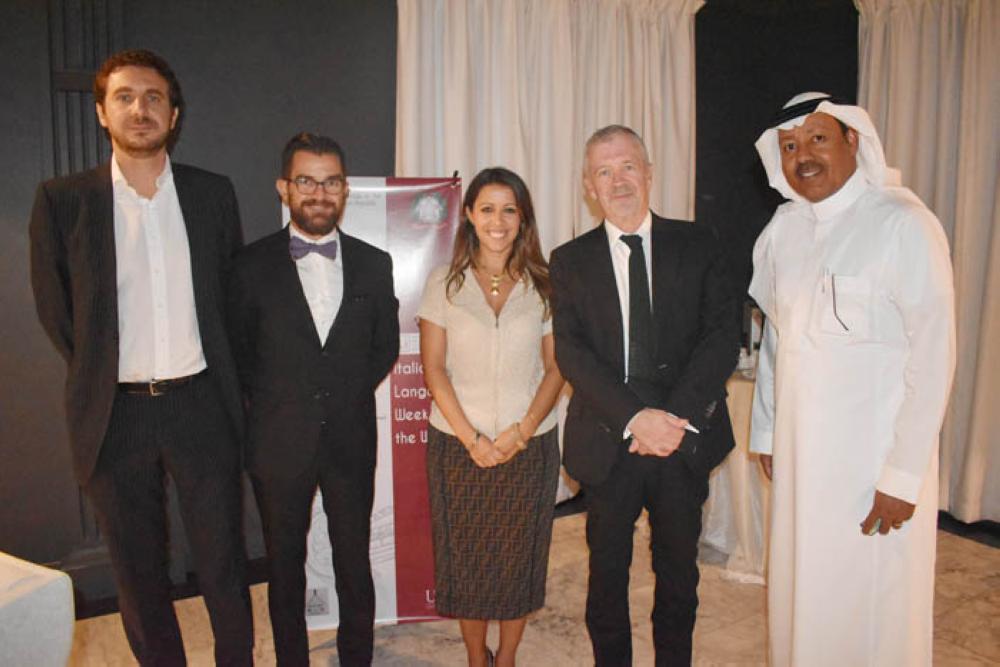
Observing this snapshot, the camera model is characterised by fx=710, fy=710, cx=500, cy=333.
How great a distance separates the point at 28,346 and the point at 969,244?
522 centimetres

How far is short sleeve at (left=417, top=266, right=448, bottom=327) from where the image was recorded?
2.55 metres

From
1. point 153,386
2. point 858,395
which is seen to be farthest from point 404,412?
point 858,395

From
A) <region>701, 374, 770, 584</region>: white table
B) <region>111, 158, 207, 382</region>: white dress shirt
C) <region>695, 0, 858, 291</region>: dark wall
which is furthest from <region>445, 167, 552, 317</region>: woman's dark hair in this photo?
<region>695, 0, 858, 291</region>: dark wall

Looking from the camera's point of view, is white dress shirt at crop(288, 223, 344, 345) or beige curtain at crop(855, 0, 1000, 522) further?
beige curtain at crop(855, 0, 1000, 522)

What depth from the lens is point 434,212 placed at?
10.6ft

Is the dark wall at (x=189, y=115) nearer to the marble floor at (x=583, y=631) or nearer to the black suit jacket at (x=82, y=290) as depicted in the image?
the marble floor at (x=583, y=631)

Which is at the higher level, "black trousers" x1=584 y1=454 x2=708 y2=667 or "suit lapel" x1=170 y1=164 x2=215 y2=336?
"suit lapel" x1=170 y1=164 x2=215 y2=336

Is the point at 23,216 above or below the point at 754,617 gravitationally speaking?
above

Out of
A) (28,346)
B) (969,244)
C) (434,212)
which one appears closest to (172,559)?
(28,346)

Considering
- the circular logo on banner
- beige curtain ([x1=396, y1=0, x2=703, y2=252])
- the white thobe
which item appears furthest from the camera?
beige curtain ([x1=396, y1=0, x2=703, y2=252])

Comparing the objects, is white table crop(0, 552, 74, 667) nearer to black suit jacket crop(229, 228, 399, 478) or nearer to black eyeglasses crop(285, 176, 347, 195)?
black suit jacket crop(229, 228, 399, 478)

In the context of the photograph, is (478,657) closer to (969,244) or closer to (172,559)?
(172,559)

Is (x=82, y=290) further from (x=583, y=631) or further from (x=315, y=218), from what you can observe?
(x=583, y=631)

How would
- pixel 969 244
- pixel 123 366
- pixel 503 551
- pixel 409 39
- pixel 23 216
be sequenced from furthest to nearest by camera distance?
pixel 969 244
pixel 409 39
pixel 23 216
pixel 503 551
pixel 123 366
